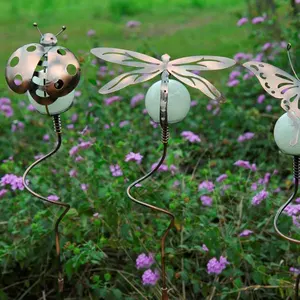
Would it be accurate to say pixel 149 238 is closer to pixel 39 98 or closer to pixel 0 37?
pixel 39 98

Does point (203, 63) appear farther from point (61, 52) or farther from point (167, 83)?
point (61, 52)

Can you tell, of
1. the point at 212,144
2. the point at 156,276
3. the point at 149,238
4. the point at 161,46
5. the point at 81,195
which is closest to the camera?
the point at 156,276

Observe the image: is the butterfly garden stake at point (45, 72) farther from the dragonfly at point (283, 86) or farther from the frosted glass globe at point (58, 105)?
the dragonfly at point (283, 86)

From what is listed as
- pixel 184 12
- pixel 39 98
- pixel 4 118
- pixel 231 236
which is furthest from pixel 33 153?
pixel 184 12

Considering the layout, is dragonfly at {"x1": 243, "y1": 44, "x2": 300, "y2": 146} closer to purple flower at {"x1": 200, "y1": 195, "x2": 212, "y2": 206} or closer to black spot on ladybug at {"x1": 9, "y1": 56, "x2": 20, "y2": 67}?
black spot on ladybug at {"x1": 9, "y1": 56, "x2": 20, "y2": 67}

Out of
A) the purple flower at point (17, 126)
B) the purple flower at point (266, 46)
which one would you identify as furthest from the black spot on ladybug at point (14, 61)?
the purple flower at point (266, 46)

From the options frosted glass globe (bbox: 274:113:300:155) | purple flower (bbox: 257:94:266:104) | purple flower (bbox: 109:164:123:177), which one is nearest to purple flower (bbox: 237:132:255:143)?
purple flower (bbox: 257:94:266:104)
